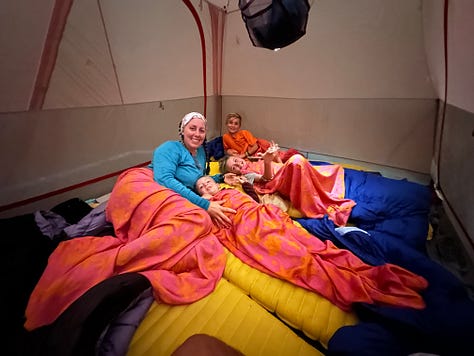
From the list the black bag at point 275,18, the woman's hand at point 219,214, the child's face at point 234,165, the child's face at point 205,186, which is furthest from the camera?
the child's face at point 234,165

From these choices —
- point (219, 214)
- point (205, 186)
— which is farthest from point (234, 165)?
point (219, 214)

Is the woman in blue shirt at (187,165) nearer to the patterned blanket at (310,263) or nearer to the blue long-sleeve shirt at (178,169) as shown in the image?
the blue long-sleeve shirt at (178,169)

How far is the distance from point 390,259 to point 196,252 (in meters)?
0.88

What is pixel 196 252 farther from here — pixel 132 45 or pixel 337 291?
pixel 132 45

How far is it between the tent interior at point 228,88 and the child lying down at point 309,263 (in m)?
0.45

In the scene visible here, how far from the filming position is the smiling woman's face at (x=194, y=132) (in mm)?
1503

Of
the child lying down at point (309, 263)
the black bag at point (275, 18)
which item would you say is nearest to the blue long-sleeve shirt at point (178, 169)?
the child lying down at point (309, 263)

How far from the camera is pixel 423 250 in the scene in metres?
1.17

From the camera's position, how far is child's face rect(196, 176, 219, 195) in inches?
58.8

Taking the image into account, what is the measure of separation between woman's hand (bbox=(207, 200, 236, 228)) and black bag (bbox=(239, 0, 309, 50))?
92 centimetres

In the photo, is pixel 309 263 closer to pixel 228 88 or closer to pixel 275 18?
pixel 275 18

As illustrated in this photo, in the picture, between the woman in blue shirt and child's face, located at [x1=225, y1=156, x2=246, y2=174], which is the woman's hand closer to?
the woman in blue shirt

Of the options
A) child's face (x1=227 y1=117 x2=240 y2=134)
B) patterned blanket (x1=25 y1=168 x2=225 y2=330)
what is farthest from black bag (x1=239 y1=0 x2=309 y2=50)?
child's face (x1=227 y1=117 x2=240 y2=134)

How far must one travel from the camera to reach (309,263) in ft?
3.18
